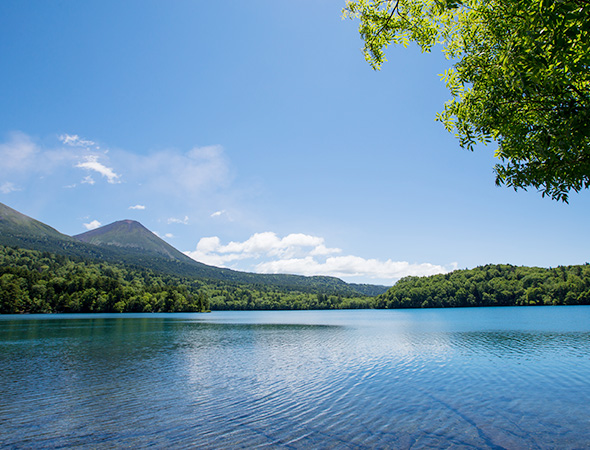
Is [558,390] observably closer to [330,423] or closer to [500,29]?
[330,423]

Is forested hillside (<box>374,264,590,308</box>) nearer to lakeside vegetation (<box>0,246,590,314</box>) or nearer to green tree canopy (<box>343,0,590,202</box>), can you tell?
lakeside vegetation (<box>0,246,590,314</box>)

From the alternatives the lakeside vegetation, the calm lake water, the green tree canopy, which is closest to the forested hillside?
the lakeside vegetation

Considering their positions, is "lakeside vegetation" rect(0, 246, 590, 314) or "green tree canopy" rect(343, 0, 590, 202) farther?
"lakeside vegetation" rect(0, 246, 590, 314)

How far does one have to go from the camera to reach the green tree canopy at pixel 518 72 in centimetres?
693

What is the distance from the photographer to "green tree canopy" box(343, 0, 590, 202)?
693 centimetres

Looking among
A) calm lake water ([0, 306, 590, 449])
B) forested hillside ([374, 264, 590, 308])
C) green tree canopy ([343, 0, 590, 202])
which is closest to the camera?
green tree canopy ([343, 0, 590, 202])

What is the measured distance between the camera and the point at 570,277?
17088 centimetres

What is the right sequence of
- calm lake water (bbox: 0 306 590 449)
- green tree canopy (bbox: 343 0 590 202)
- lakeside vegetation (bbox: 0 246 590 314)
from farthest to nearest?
1. lakeside vegetation (bbox: 0 246 590 314)
2. calm lake water (bbox: 0 306 590 449)
3. green tree canopy (bbox: 343 0 590 202)

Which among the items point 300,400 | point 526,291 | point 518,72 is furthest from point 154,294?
point 526,291

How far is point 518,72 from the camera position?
7.29 m

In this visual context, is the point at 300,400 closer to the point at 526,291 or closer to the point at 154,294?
the point at 154,294

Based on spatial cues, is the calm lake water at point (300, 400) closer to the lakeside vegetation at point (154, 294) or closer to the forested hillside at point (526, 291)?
the lakeside vegetation at point (154, 294)

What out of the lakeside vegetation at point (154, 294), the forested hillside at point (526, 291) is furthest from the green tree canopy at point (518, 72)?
the forested hillside at point (526, 291)

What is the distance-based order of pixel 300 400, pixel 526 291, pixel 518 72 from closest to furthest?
pixel 518 72
pixel 300 400
pixel 526 291
